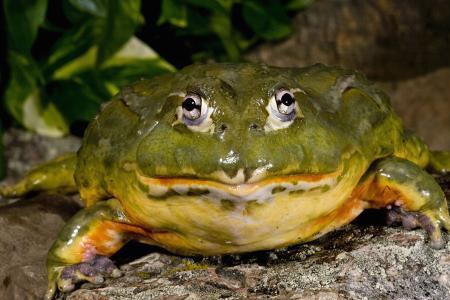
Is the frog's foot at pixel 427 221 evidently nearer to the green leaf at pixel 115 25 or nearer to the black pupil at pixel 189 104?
the black pupil at pixel 189 104

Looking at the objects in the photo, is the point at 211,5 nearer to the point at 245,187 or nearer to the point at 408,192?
the point at 408,192

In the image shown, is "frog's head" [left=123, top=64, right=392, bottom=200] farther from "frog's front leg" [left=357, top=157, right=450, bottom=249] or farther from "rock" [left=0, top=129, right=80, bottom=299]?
"rock" [left=0, top=129, right=80, bottom=299]

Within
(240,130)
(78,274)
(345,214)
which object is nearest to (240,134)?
(240,130)

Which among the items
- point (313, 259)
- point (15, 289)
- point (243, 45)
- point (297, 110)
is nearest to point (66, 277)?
point (15, 289)

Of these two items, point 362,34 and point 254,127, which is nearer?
point 254,127

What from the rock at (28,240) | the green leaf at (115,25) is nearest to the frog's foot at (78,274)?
the rock at (28,240)

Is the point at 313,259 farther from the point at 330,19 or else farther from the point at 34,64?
the point at 330,19
